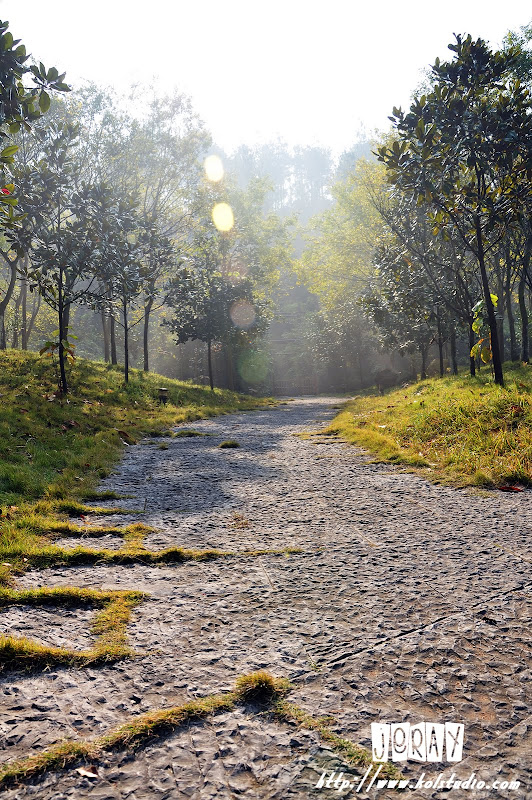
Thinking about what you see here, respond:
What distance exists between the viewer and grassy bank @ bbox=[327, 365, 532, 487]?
6.20 metres

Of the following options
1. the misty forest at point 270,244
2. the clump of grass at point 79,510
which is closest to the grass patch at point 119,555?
the clump of grass at point 79,510

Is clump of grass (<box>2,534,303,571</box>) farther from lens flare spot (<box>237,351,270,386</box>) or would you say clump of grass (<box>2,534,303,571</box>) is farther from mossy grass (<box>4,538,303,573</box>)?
lens flare spot (<box>237,351,270,386</box>)

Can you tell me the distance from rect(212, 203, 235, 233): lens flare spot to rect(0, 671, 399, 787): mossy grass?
3852cm

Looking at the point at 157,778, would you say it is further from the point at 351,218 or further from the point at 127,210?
the point at 351,218

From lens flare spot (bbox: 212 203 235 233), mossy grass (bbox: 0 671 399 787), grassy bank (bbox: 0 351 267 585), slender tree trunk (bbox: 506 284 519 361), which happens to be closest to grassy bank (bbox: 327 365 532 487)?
grassy bank (bbox: 0 351 267 585)

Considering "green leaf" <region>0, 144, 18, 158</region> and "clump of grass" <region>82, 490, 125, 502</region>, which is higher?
"green leaf" <region>0, 144, 18, 158</region>

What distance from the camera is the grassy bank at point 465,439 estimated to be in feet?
20.4

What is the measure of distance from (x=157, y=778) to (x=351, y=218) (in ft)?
141

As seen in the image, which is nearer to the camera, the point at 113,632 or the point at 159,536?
the point at 113,632

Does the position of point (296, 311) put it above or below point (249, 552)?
above

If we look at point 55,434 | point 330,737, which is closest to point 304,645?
point 330,737

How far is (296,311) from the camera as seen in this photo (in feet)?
200

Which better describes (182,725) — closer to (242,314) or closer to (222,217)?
(242,314)

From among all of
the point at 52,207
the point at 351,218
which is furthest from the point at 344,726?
the point at 351,218
